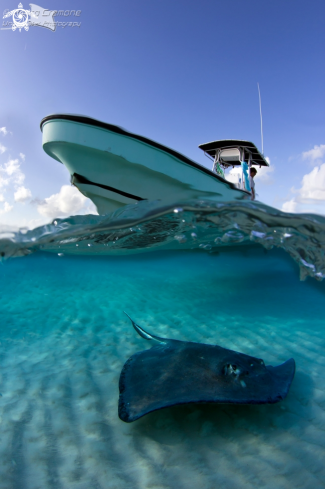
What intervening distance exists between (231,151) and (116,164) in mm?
7456

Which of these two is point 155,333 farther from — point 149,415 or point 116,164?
point 116,164

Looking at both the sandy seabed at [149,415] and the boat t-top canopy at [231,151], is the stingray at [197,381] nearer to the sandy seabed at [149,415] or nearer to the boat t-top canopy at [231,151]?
the sandy seabed at [149,415]

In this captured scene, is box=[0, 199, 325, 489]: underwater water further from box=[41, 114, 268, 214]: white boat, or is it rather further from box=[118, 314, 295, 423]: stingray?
box=[41, 114, 268, 214]: white boat

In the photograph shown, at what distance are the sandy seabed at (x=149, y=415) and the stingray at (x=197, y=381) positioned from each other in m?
0.56

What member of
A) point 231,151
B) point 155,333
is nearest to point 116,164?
point 155,333

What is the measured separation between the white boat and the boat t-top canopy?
14.9 ft

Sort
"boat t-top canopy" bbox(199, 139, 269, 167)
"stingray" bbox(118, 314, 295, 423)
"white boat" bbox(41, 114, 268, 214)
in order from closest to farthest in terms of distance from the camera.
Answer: "stingray" bbox(118, 314, 295, 423) < "white boat" bbox(41, 114, 268, 214) < "boat t-top canopy" bbox(199, 139, 269, 167)

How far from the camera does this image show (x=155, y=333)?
6930 millimetres

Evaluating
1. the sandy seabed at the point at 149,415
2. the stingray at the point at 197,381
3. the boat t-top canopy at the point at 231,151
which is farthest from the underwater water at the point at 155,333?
the boat t-top canopy at the point at 231,151

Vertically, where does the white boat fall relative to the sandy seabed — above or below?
above

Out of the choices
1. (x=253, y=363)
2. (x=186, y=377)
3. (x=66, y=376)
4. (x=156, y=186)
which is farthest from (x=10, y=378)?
(x=156, y=186)

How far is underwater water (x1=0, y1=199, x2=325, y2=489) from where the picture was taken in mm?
2664

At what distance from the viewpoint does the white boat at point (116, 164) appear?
716 cm

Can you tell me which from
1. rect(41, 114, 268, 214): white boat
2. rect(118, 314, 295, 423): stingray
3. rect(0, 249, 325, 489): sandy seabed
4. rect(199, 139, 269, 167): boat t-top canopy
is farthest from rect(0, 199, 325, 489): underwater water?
rect(199, 139, 269, 167): boat t-top canopy
